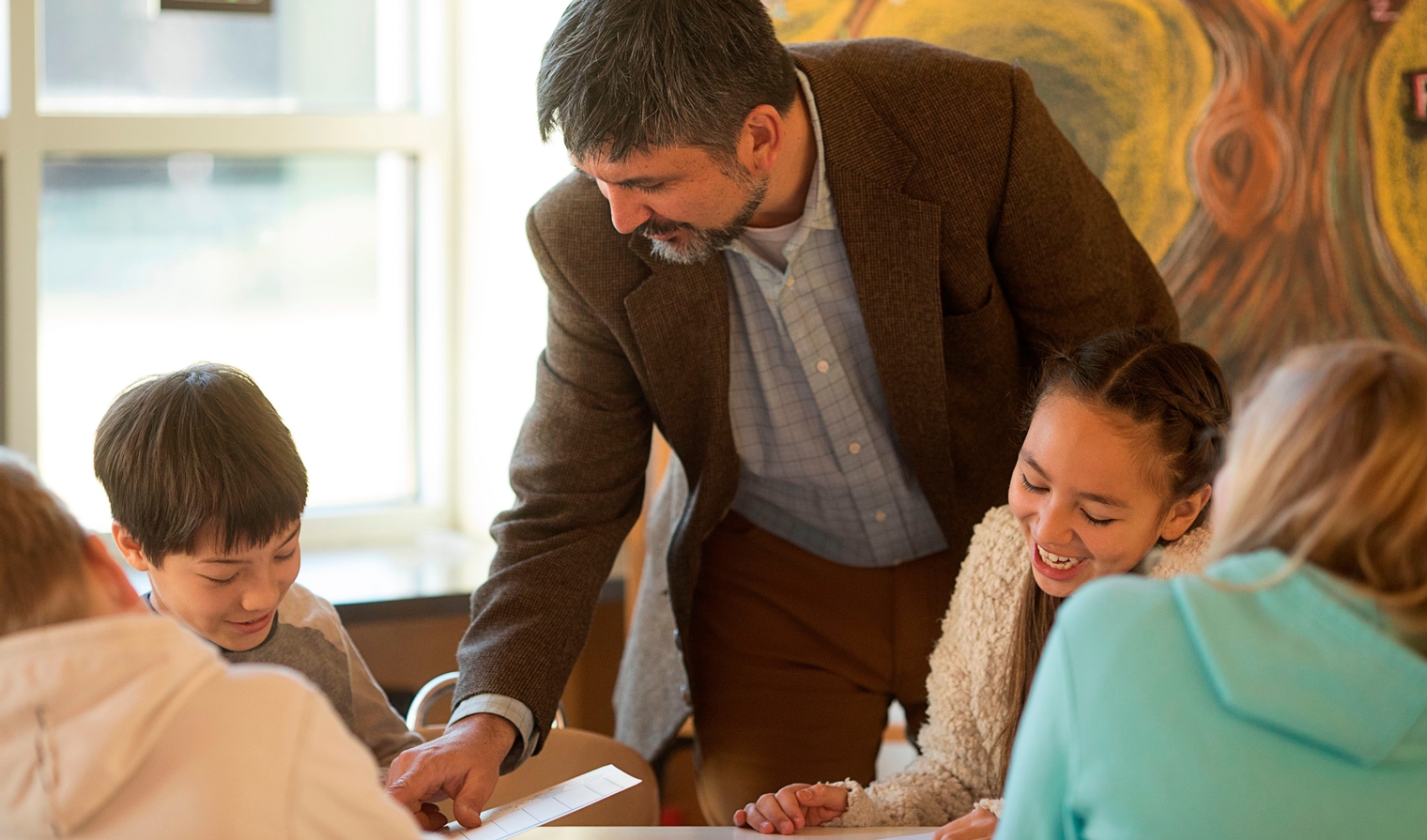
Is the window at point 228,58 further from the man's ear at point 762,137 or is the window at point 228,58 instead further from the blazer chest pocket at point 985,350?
the blazer chest pocket at point 985,350

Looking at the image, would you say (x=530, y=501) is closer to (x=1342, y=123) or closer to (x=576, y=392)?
(x=576, y=392)

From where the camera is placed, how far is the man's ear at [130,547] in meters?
1.50

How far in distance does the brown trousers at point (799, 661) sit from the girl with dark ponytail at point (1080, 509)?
1.00 ft

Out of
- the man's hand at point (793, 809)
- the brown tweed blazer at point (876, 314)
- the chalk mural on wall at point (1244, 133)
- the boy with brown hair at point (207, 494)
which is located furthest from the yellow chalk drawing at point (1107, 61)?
the man's hand at point (793, 809)

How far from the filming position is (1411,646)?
875 mm

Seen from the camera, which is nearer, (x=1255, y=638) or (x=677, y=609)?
(x=1255, y=638)

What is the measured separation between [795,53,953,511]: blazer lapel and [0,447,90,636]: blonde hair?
1076 millimetres

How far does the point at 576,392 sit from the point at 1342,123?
1695 millimetres

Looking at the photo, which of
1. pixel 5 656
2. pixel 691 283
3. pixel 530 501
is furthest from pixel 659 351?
pixel 5 656

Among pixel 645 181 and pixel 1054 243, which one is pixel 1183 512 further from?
pixel 645 181

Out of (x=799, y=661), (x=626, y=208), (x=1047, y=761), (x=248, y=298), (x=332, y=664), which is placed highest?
(x=626, y=208)

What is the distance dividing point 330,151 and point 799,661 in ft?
5.27

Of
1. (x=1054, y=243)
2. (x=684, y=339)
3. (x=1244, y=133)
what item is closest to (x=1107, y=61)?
(x=1244, y=133)

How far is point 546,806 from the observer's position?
136 cm
